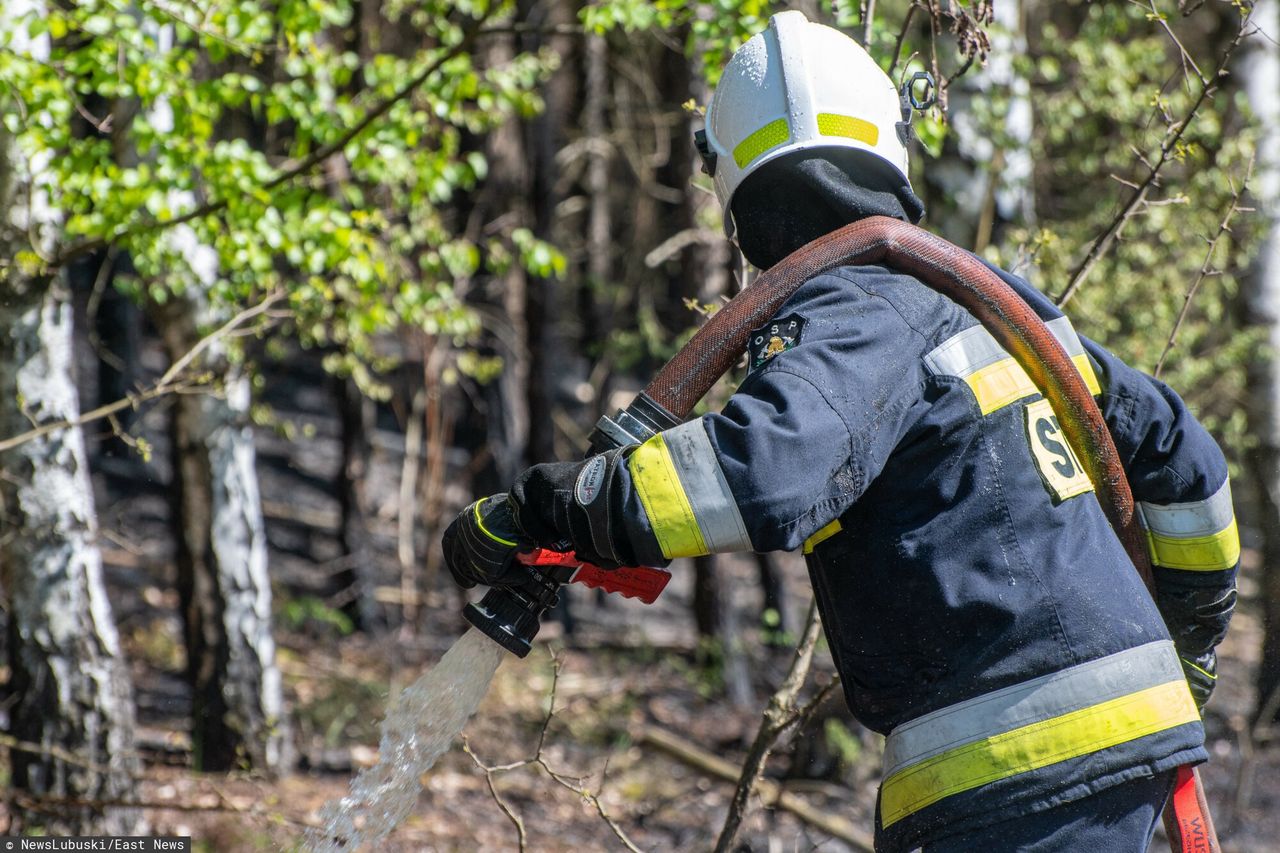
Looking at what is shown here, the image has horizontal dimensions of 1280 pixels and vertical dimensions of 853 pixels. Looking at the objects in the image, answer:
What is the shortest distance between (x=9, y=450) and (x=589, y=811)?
3496 mm

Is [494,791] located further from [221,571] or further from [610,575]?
[221,571]

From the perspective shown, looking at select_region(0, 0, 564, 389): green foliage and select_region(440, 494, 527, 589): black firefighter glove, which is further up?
select_region(0, 0, 564, 389): green foliage

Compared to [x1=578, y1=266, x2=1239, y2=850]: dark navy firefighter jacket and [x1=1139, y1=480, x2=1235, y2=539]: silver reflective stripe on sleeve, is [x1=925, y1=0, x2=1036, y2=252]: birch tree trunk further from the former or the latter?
[x1=578, y1=266, x2=1239, y2=850]: dark navy firefighter jacket

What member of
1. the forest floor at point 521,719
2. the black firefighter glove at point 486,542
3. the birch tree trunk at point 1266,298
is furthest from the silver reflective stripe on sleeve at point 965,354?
the birch tree trunk at point 1266,298

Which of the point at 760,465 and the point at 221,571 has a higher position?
the point at 760,465

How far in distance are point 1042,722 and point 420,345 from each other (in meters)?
7.06

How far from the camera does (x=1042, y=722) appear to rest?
2066mm

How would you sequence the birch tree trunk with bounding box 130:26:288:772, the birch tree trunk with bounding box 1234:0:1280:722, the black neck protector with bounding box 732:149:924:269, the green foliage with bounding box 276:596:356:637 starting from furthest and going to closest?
the green foliage with bounding box 276:596:356:637 → the birch tree trunk with bounding box 1234:0:1280:722 → the birch tree trunk with bounding box 130:26:288:772 → the black neck protector with bounding box 732:149:924:269

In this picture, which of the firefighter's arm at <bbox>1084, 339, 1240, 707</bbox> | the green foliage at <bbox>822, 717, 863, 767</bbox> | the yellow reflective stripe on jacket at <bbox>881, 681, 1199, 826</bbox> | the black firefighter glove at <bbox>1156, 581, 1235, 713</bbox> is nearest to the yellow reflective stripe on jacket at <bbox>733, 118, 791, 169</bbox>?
the firefighter's arm at <bbox>1084, 339, 1240, 707</bbox>

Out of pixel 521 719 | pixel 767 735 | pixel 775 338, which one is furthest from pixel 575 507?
pixel 521 719

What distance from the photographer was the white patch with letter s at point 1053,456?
84.3 inches

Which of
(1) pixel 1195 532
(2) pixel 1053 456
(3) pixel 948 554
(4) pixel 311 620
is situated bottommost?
(4) pixel 311 620

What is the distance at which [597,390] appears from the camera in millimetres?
10977

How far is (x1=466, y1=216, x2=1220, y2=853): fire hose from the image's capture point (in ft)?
7.06
